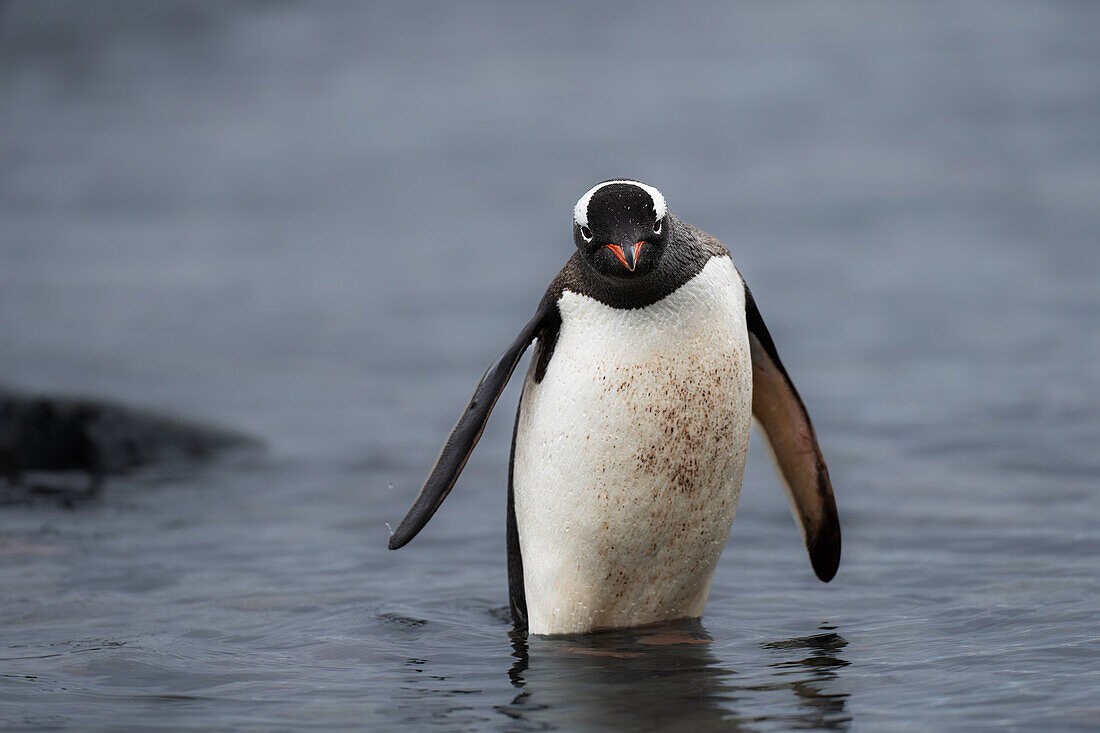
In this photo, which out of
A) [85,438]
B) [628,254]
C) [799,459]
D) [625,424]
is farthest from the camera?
[85,438]

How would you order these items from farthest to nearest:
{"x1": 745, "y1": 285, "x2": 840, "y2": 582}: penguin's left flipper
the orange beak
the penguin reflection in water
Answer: {"x1": 745, "y1": 285, "x2": 840, "y2": 582}: penguin's left flipper < the penguin reflection in water < the orange beak

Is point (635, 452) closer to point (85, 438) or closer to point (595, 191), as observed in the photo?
point (595, 191)

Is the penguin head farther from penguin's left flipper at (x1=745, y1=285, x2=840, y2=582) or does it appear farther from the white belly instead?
penguin's left flipper at (x1=745, y1=285, x2=840, y2=582)

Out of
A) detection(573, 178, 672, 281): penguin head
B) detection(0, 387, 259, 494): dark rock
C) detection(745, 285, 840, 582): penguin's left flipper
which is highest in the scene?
detection(573, 178, 672, 281): penguin head

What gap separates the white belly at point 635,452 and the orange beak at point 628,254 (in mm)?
282

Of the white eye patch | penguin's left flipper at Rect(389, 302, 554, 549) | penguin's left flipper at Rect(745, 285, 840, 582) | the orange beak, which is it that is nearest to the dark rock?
penguin's left flipper at Rect(389, 302, 554, 549)

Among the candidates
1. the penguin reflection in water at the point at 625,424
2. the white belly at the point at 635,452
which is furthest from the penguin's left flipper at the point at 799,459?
the white belly at the point at 635,452

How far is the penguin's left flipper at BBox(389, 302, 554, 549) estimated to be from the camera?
13.1ft

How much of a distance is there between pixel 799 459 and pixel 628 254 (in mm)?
1211

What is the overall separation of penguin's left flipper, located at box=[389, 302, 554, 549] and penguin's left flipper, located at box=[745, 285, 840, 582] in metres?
0.80

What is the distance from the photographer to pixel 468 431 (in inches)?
160

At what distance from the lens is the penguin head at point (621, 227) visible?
3.73m

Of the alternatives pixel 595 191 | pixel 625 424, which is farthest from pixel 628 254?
pixel 625 424

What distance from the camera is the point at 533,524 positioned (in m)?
4.23
